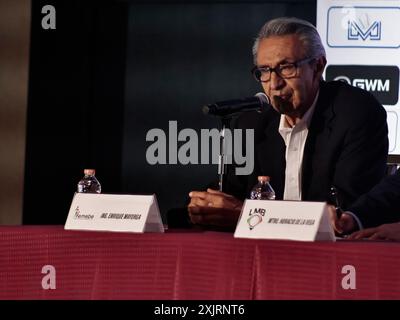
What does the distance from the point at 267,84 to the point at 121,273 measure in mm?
1058

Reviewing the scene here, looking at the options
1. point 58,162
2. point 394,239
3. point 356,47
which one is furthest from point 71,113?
point 394,239

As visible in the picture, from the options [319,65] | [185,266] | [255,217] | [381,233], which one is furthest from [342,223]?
[319,65]

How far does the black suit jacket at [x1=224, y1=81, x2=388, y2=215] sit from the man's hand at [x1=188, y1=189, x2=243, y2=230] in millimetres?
435

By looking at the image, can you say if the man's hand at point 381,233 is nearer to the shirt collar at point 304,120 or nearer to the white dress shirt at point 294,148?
the white dress shirt at point 294,148

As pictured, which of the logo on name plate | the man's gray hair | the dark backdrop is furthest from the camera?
the dark backdrop

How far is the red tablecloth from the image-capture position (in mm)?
1956

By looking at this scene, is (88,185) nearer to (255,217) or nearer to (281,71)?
(281,71)

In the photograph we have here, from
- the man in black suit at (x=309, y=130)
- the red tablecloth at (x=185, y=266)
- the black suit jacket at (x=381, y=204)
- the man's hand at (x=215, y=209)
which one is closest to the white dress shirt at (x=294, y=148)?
the man in black suit at (x=309, y=130)

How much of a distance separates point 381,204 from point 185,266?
801 millimetres

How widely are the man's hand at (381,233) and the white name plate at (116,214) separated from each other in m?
0.48

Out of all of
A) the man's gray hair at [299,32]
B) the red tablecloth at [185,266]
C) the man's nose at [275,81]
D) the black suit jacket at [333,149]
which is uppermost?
the man's gray hair at [299,32]

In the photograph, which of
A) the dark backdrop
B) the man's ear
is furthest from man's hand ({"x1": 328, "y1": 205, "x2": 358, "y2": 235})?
the dark backdrop

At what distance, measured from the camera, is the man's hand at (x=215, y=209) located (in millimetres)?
2539

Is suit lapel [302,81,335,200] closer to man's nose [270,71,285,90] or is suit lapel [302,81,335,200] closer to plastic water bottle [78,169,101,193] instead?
man's nose [270,71,285,90]
